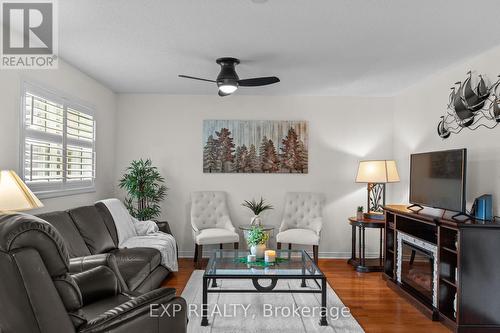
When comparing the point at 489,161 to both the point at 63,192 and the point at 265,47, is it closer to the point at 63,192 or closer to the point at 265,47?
the point at 265,47

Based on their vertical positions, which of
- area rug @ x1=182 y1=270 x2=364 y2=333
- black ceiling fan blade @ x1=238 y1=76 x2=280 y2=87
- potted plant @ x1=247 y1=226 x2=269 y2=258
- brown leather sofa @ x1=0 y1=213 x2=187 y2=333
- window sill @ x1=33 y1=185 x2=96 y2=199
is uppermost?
black ceiling fan blade @ x1=238 y1=76 x2=280 y2=87

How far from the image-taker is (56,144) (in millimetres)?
3945

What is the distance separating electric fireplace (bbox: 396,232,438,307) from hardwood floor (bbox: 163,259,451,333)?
7.1 inches

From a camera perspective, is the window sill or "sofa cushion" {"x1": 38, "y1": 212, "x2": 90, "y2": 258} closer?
"sofa cushion" {"x1": 38, "y1": 212, "x2": 90, "y2": 258}

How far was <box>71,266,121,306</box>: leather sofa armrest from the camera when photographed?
2297mm

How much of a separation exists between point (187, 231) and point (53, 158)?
2413mm

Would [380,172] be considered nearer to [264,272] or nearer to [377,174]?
[377,174]

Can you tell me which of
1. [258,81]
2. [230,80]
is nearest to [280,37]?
[258,81]

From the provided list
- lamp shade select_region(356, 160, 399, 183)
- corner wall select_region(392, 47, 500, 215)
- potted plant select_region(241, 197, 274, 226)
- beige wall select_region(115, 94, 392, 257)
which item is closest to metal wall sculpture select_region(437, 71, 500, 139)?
corner wall select_region(392, 47, 500, 215)

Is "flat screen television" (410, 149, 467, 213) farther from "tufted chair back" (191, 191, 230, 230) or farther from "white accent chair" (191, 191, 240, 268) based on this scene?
"tufted chair back" (191, 191, 230, 230)

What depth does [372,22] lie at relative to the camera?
9.62 ft

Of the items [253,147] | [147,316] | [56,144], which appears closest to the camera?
[147,316]

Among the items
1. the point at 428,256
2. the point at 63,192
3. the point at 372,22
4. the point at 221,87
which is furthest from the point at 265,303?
the point at 372,22

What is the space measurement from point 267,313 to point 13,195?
2.35 m
